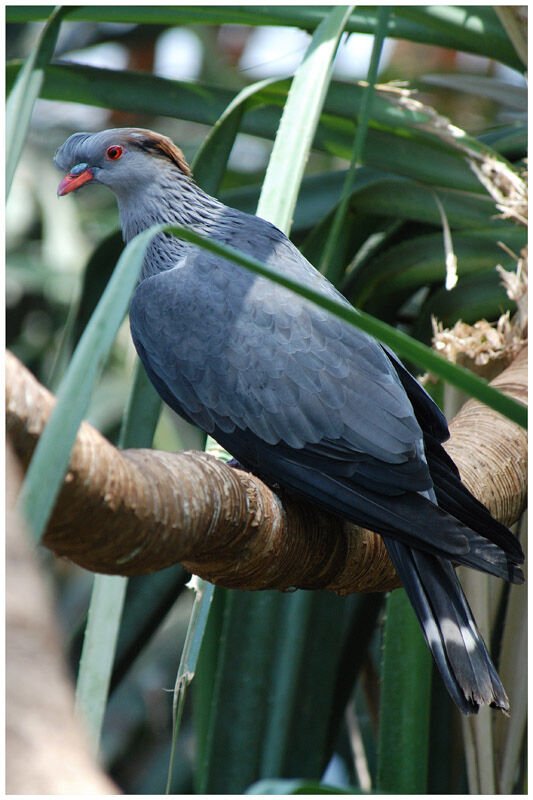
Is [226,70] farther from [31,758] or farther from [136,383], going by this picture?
[31,758]

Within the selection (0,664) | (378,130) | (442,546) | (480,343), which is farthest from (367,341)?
(0,664)

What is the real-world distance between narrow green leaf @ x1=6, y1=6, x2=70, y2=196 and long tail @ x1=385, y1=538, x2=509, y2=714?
885mm

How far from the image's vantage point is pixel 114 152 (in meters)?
2.00

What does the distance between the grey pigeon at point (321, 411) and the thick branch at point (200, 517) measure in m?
0.08

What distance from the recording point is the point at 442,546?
1310mm

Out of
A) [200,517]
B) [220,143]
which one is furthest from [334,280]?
[200,517]

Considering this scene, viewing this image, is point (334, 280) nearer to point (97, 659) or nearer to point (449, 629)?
point (449, 629)

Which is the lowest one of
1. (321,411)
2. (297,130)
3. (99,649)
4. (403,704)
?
(403,704)

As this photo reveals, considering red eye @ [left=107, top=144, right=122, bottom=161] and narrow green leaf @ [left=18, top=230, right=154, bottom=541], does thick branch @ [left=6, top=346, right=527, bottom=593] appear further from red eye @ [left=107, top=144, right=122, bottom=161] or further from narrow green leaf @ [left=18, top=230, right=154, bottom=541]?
red eye @ [left=107, top=144, right=122, bottom=161]

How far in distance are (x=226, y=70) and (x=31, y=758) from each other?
382cm

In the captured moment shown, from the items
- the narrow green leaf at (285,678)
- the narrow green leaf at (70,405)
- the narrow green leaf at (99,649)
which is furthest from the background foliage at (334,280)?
the narrow green leaf at (70,405)

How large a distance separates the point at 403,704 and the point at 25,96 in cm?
138

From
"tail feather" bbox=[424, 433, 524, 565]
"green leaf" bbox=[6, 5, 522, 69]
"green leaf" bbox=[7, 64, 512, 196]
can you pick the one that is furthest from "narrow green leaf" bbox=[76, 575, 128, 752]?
"green leaf" bbox=[6, 5, 522, 69]

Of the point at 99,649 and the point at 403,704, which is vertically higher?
the point at 99,649
